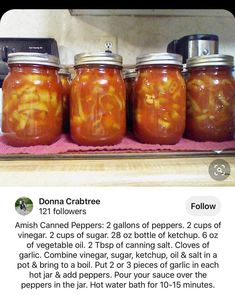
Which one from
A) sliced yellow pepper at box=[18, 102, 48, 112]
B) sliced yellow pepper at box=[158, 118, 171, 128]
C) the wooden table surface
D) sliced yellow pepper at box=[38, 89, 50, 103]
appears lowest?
the wooden table surface

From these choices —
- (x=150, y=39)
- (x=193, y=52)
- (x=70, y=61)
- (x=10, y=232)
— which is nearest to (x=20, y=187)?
(x=10, y=232)

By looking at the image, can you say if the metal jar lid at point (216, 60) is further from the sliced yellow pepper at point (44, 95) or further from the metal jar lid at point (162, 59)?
the sliced yellow pepper at point (44, 95)

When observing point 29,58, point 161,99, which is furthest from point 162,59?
point 29,58

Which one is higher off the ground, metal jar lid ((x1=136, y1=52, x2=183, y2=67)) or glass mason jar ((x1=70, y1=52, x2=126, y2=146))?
metal jar lid ((x1=136, y1=52, x2=183, y2=67))

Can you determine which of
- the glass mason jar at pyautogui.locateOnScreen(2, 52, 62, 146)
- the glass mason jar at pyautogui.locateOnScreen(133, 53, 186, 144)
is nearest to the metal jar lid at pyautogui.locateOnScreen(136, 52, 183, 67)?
the glass mason jar at pyautogui.locateOnScreen(133, 53, 186, 144)

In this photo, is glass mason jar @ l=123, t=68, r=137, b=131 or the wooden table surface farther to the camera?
glass mason jar @ l=123, t=68, r=137, b=131

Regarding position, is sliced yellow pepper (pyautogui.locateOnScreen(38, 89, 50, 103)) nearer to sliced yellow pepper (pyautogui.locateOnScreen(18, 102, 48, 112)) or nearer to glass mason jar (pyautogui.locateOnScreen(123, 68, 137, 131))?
sliced yellow pepper (pyautogui.locateOnScreen(18, 102, 48, 112))

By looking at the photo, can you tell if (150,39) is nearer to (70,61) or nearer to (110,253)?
(70,61)
